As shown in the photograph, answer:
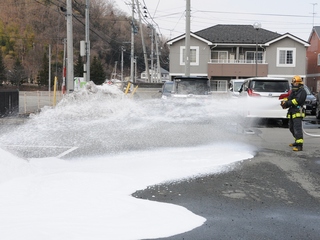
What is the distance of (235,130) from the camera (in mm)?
12555

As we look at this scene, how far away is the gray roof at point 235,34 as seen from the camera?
38250 mm

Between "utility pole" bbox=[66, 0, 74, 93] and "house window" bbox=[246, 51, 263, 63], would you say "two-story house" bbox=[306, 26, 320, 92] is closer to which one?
"house window" bbox=[246, 51, 263, 63]

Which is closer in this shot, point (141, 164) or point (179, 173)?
point (179, 173)

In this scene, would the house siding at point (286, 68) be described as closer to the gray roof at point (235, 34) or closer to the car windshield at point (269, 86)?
the gray roof at point (235, 34)

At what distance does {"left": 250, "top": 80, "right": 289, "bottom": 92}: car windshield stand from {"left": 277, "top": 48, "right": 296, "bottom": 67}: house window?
85.4 ft

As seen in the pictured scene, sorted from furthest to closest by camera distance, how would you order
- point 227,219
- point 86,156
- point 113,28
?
point 113,28 < point 86,156 < point 227,219

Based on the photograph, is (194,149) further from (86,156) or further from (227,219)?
(227,219)

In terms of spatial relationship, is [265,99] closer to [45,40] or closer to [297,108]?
[297,108]

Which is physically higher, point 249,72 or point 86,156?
point 249,72

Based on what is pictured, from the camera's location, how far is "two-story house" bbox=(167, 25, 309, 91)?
125 ft

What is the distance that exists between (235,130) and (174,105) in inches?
146

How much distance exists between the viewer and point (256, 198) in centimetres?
549

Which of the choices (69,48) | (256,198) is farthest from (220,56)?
(256,198)

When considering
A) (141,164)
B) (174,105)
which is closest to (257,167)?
(141,164)
